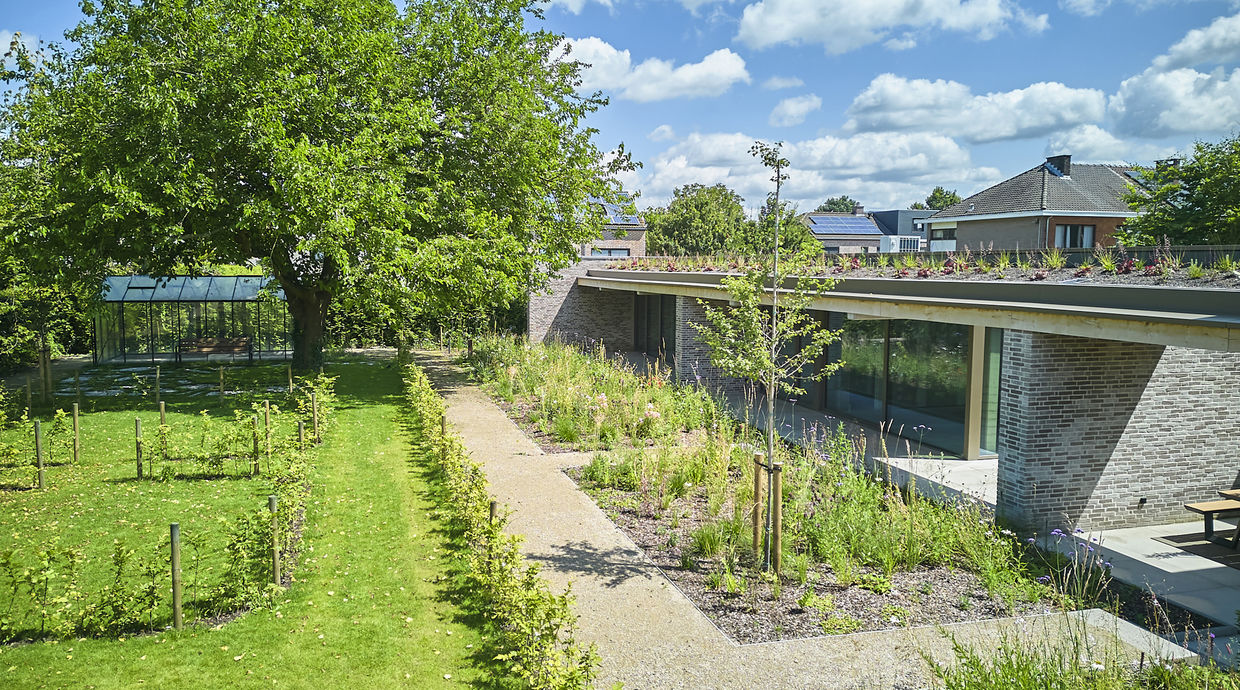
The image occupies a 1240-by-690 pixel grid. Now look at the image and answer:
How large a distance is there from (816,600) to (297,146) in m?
12.3

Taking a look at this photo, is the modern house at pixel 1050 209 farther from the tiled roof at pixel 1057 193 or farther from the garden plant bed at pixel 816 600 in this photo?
the garden plant bed at pixel 816 600

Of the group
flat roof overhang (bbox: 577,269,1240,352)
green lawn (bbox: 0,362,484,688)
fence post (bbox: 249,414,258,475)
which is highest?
flat roof overhang (bbox: 577,269,1240,352)

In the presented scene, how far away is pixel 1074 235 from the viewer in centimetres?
2886

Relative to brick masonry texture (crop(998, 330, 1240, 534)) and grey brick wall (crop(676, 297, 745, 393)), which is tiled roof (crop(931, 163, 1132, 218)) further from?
brick masonry texture (crop(998, 330, 1240, 534))

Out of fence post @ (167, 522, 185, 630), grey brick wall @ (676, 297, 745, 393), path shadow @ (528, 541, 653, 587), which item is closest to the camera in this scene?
fence post @ (167, 522, 185, 630)

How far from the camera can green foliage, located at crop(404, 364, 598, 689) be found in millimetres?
5094

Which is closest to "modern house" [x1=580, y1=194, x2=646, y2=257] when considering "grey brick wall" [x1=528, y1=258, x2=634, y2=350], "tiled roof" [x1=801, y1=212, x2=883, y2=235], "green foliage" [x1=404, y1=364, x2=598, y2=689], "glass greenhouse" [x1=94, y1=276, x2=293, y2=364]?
"grey brick wall" [x1=528, y1=258, x2=634, y2=350]

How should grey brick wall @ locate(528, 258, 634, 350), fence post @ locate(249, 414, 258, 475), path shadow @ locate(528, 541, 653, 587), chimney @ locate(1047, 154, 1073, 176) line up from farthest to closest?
1. chimney @ locate(1047, 154, 1073, 176)
2. grey brick wall @ locate(528, 258, 634, 350)
3. fence post @ locate(249, 414, 258, 475)
4. path shadow @ locate(528, 541, 653, 587)

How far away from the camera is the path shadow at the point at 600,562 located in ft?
24.7

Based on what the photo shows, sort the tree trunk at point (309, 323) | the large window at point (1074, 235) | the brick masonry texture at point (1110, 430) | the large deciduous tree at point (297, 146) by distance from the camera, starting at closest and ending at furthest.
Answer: the brick masonry texture at point (1110, 430) < the large deciduous tree at point (297, 146) < the tree trunk at point (309, 323) < the large window at point (1074, 235)

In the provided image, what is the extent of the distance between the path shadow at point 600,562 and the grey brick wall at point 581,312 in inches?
776

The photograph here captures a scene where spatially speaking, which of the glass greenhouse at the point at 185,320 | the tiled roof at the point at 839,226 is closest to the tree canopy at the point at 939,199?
the tiled roof at the point at 839,226

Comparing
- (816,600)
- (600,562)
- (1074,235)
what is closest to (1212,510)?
(816,600)

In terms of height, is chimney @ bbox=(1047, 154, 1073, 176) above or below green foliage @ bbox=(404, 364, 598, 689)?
above
